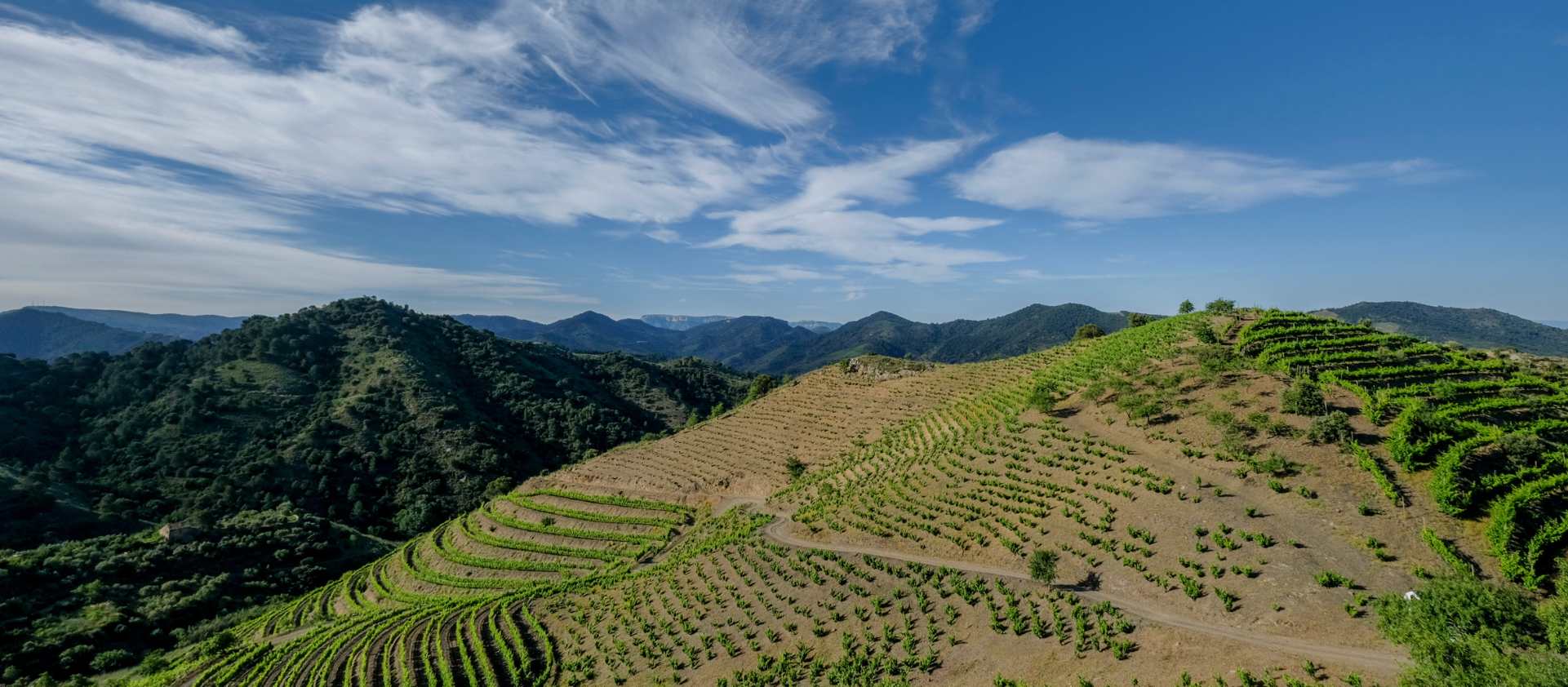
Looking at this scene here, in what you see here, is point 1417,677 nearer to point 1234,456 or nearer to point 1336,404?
point 1234,456

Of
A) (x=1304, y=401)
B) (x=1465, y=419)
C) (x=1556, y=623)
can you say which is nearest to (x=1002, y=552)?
(x=1556, y=623)

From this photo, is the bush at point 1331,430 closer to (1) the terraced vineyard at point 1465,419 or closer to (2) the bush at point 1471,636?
(1) the terraced vineyard at point 1465,419

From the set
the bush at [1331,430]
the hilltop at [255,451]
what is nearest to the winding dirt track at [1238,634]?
the bush at [1331,430]

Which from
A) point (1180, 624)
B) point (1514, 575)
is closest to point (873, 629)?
point (1180, 624)

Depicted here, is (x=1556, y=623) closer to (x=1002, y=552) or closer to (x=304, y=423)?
(x=1002, y=552)

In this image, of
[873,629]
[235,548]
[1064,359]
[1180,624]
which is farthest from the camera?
[235,548]

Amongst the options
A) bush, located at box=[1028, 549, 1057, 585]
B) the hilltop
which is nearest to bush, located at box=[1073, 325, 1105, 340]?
bush, located at box=[1028, 549, 1057, 585]
